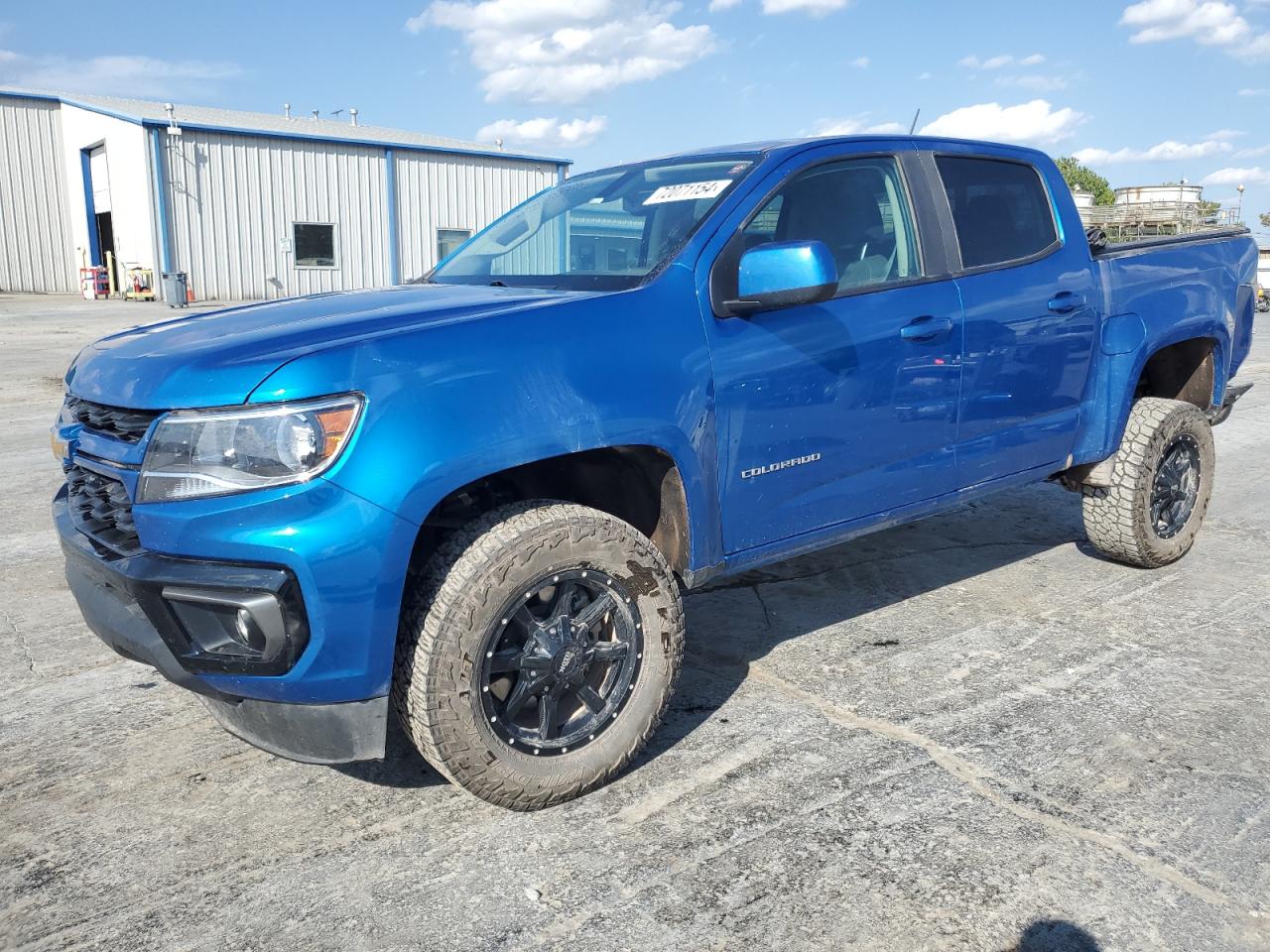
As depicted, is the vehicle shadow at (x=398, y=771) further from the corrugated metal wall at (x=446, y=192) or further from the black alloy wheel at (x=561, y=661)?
the corrugated metal wall at (x=446, y=192)

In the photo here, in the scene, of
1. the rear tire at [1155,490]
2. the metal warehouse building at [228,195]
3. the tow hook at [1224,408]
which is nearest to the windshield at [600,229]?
the rear tire at [1155,490]

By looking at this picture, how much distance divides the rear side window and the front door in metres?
0.29

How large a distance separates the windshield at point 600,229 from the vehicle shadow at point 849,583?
4.80ft

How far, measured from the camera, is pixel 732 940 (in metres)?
2.28

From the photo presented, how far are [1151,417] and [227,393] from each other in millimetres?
3981

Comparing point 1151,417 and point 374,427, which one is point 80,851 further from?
Answer: point 1151,417

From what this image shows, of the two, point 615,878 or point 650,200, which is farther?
point 650,200

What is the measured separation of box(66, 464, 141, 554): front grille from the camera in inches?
101

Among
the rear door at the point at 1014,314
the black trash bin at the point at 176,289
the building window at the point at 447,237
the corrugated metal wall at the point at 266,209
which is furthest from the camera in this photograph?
the building window at the point at 447,237

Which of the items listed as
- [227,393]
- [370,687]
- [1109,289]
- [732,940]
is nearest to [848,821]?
[732,940]

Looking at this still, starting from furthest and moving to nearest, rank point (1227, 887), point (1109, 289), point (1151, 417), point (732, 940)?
point (1151, 417) → point (1109, 289) → point (1227, 887) → point (732, 940)

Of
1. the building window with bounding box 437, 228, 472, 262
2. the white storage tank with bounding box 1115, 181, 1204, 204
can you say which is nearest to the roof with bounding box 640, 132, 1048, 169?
the building window with bounding box 437, 228, 472, 262

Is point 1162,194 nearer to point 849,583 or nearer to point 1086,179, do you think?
point 849,583

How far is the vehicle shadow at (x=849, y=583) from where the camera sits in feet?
12.1
